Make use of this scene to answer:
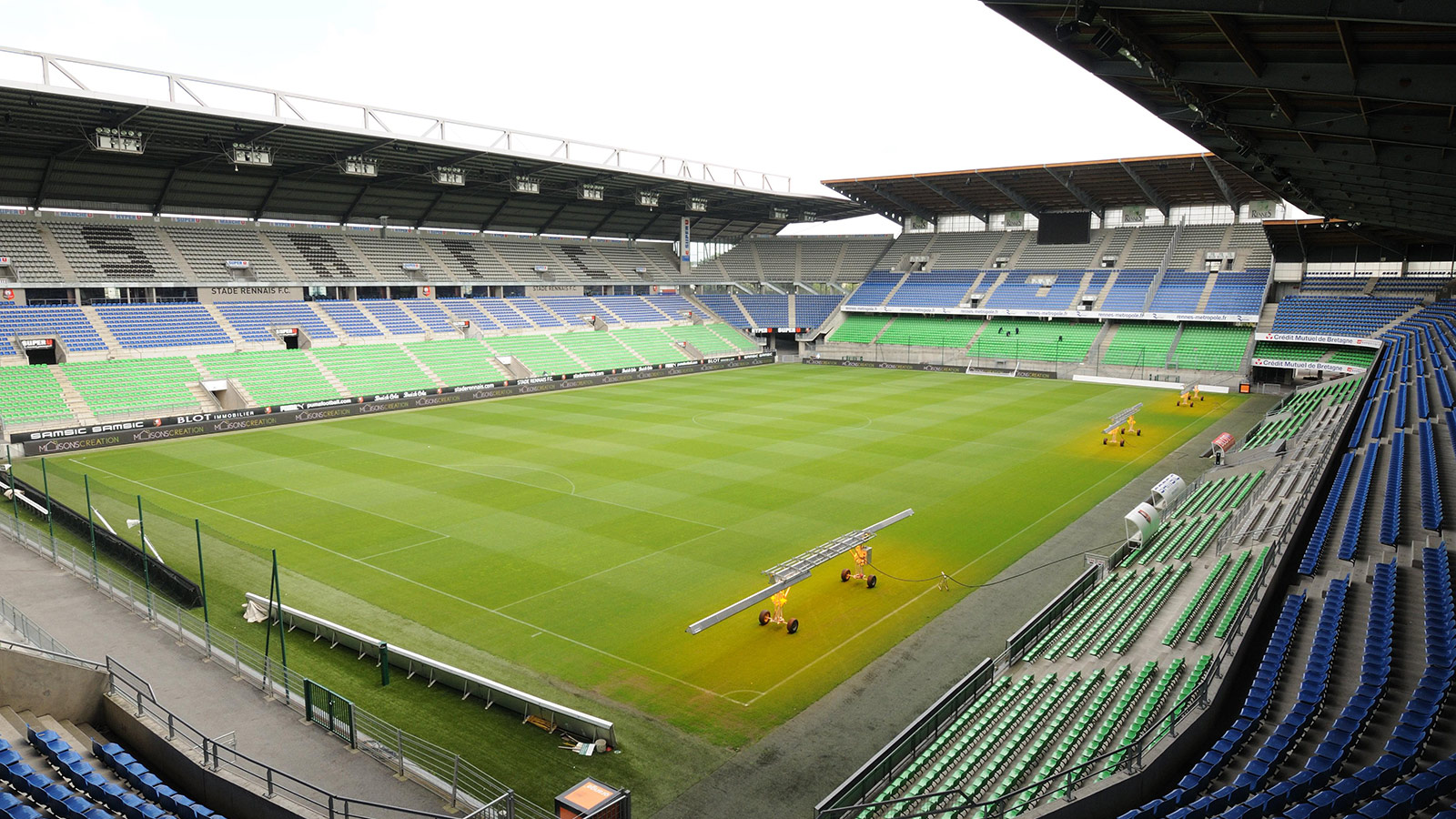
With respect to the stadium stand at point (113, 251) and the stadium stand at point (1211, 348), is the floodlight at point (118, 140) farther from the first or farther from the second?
the stadium stand at point (1211, 348)

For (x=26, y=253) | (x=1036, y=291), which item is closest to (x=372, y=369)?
(x=26, y=253)

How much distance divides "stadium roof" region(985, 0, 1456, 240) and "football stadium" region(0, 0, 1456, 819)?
0.08m

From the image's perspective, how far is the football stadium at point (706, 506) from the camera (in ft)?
32.6

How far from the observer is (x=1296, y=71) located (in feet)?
33.4

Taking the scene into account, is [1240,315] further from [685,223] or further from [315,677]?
[315,677]

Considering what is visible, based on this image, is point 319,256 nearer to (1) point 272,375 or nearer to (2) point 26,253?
(1) point 272,375

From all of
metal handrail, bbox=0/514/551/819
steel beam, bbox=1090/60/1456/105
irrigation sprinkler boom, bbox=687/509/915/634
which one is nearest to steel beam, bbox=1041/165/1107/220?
irrigation sprinkler boom, bbox=687/509/915/634

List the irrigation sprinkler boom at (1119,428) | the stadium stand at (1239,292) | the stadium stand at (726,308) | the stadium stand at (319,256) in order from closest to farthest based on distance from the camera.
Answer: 1. the irrigation sprinkler boom at (1119,428)
2. the stadium stand at (319,256)
3. the stadium stand at (1239,292)
4. the stadium stand at (726,308)

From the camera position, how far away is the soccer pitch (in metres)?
15.0

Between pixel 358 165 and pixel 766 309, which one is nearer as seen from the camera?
pixel 358 165

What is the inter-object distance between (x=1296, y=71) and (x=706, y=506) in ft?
57.7

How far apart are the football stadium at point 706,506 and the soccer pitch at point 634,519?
168mm

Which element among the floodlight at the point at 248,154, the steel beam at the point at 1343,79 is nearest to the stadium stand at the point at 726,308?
the floodlight at the point at 248,154

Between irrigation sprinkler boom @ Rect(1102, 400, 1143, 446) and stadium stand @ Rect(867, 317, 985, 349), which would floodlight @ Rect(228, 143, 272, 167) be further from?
stadium stand @ Rect(867, 317, 985, 349)
